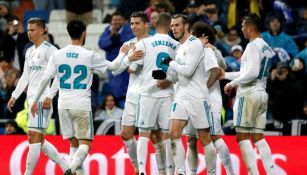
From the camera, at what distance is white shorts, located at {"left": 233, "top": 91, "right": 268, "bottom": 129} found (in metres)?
14.6

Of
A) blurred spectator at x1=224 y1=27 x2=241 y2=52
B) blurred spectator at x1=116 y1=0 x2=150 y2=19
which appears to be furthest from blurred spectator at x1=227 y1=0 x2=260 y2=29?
blurred spectator at x1=116 y1=0 x2=150 y2=19

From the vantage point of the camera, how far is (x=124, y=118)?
1539 centimetres

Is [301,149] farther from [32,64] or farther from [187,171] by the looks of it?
[32,64]

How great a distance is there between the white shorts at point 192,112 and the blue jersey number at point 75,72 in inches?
51.0

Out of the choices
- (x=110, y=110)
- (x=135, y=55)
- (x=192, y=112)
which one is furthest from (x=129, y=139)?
(x=110, y=110)

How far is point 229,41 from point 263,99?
16.7ft

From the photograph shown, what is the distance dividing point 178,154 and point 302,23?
20.6ft

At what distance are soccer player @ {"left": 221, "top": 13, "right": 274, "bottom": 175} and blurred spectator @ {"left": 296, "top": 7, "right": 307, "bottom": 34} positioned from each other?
5268 mm

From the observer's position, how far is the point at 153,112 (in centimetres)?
1490

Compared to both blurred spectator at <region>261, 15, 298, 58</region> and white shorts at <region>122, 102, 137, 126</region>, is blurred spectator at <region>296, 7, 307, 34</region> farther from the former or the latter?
white shorts at <region>122, 102, 137, 126</region>

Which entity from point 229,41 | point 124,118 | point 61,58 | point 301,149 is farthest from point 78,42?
point 229,41

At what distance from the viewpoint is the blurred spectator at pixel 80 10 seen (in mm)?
21688

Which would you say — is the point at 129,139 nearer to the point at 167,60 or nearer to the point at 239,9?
the point at 167,60

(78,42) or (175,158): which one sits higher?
(78,42)
